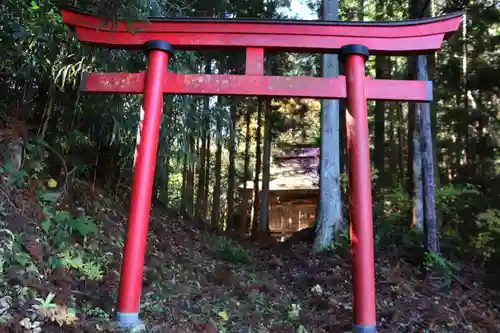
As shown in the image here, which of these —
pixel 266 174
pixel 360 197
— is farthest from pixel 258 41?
pixel 266 174

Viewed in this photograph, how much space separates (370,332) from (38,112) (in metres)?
5.41

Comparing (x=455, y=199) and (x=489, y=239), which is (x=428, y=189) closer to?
(x=489, y=239)

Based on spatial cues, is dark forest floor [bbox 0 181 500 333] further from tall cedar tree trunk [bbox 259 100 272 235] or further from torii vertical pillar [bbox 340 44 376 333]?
tall cedar tree trunk [bbox 259 100 272 235]

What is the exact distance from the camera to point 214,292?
18.1 ft

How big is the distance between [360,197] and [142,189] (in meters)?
2.32

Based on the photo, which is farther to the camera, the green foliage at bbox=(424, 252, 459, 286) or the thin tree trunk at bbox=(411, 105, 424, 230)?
the thin tree trunk at bbox=(411, 105, 424, 230)

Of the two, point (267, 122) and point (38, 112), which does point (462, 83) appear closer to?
point (267, 122)

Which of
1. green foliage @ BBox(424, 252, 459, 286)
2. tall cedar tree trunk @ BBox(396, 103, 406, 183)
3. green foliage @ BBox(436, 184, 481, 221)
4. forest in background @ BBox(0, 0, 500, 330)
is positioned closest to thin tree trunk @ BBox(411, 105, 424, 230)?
forest in background @ BBox(0, 0, 500, 330)

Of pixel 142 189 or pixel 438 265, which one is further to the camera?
pixel 438 265

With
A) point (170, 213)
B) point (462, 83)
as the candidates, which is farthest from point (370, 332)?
point (462, 83)

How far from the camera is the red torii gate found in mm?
4262

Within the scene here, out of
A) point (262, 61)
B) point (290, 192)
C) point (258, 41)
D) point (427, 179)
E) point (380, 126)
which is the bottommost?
point (427, 179)

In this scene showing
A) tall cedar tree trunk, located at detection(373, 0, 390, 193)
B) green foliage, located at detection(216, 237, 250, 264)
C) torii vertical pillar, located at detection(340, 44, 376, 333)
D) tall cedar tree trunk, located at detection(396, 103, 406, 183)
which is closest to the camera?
torii vertical pillar, located at detection(340, 44, 376, 333)

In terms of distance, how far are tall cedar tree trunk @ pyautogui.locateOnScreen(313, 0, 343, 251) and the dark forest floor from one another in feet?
2.04
